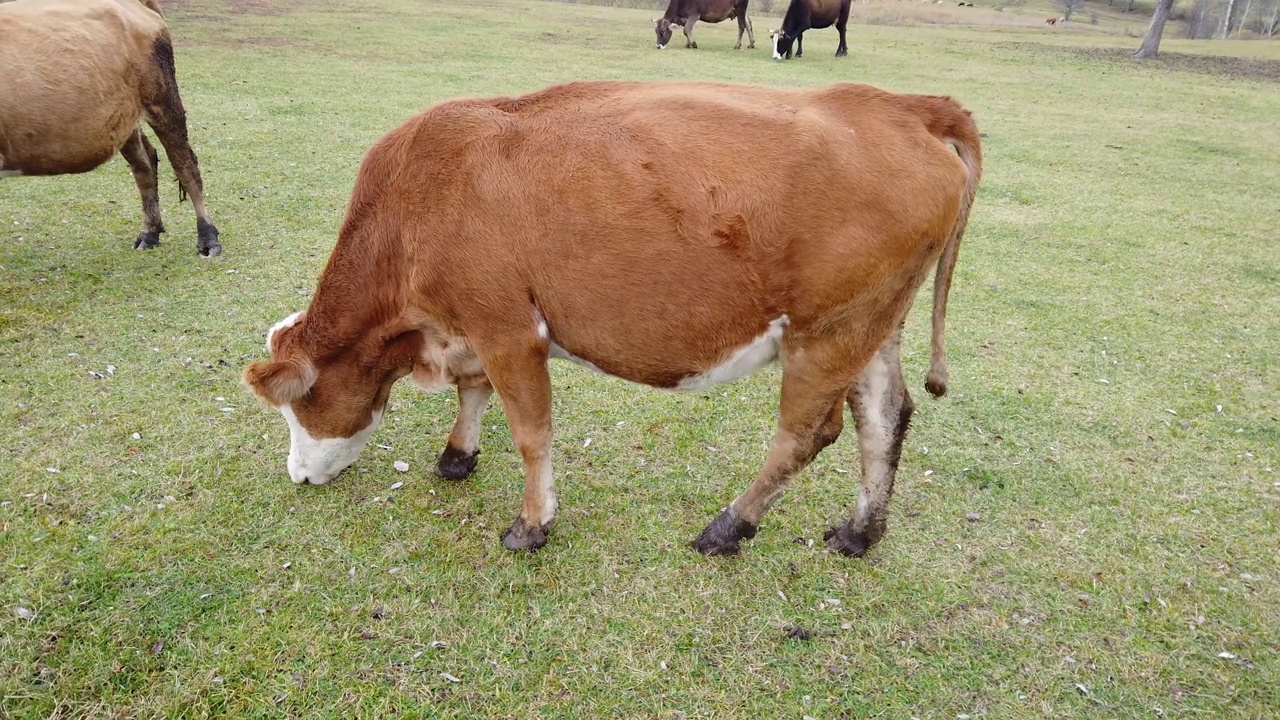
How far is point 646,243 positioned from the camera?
296 cm

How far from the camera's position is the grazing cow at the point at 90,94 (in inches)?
217

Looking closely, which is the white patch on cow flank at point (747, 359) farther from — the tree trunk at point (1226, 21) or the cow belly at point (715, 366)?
the tree trunk at point (1226, 21)

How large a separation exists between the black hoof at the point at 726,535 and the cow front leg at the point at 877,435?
0.47 meters

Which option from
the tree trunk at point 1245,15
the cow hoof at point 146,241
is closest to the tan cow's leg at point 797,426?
the cow hoof at point 146,241

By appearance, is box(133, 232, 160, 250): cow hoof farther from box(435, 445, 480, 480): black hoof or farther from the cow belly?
the cow belly

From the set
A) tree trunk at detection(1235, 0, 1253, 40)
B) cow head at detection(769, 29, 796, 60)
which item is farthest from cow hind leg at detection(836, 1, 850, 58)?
tree trunk at detection(1235, 0, 1253, 40)

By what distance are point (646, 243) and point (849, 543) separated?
1.83 metres

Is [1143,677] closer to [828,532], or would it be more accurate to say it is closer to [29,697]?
[828,532]

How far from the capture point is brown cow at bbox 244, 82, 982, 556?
2.92 m

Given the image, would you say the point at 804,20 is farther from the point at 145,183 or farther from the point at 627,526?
the point at 627,526

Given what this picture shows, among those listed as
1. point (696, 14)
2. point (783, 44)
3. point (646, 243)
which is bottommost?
point (646, 243)

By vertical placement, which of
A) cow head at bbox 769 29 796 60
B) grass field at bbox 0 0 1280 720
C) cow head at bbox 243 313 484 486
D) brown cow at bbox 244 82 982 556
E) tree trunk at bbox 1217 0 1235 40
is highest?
tree trunk at bbox 1217 0 1235 40

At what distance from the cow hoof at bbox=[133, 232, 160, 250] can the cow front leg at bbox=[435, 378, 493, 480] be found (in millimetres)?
4284

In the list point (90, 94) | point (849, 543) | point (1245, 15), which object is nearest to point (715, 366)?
point (849, 543)
